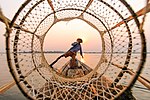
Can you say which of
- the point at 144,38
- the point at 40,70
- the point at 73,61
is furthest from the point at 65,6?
the point at 144,38

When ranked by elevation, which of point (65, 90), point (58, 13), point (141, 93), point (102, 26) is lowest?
point (141, 93)

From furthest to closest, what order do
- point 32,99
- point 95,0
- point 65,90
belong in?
point 95,0 < point 65,90 < point 32,99

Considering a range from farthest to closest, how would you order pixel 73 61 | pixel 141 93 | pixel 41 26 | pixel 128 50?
1. pixel 141 93
2. pixel 73 61
3. pixel 41 26
4. pixel 128 50

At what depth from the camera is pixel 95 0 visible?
568 centimetres

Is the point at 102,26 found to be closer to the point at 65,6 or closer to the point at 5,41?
the point at 65,6

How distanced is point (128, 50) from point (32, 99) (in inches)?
124

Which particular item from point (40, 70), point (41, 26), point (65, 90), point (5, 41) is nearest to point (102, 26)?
point (41, 26)

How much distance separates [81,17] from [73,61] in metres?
2.30

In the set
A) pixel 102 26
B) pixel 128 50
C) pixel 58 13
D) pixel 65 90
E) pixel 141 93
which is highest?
pixel 58 13

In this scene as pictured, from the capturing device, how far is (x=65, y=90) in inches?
167

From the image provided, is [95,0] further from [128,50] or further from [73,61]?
[73,61]

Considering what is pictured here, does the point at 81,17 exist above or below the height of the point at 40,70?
above

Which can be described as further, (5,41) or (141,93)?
(141,93)

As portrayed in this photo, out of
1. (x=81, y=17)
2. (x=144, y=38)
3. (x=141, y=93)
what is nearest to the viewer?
(x=144, y=38)
